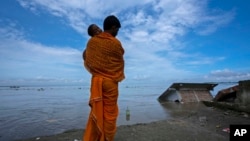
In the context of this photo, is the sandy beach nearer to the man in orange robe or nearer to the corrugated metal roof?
the man in orange robe

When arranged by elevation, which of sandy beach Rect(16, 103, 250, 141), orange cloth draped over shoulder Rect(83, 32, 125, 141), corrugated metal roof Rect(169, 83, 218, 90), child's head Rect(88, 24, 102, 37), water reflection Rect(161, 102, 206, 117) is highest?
child's head Rect(88, 24, 102, 37)

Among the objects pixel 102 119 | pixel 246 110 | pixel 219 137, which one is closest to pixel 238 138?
pixel 219 137

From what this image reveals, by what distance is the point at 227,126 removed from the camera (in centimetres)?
613

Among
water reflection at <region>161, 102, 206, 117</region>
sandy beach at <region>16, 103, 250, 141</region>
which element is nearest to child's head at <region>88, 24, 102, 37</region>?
sandy beach at <region>16, 103, 250, 141</region>

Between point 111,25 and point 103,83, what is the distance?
2.60ft

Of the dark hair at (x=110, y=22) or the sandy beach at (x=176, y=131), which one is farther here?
the sandy beach at (x=176, y=131)

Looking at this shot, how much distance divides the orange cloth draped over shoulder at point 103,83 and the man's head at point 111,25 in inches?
3.0

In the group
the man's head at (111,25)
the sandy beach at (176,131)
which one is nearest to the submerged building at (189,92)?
the sandy beach at (176,131)

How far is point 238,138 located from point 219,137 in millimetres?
1603

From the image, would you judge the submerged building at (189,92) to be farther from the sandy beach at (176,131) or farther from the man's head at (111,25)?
the man's head at (111,25)

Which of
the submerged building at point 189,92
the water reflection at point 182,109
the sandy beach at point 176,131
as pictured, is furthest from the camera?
the submerged building at point 189,92

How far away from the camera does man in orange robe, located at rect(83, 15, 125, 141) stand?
309 cm

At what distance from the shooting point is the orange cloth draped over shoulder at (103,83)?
3088 mm

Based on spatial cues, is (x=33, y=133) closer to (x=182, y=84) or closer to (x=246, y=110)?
(x=246, y=110)
